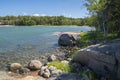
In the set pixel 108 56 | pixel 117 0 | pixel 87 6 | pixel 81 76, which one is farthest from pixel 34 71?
pixel 87 6

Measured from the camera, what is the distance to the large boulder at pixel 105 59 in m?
14.5

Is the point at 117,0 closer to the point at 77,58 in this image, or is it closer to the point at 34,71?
the point at 77,58

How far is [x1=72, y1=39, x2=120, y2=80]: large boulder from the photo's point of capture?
14.5m

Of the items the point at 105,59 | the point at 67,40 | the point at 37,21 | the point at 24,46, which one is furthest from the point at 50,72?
the point at 37,21

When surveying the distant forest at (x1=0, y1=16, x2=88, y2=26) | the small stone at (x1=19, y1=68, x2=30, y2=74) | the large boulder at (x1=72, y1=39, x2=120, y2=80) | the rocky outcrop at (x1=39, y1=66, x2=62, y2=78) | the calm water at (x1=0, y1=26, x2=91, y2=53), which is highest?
the distant forest at (x1=0, y1=16, x2=88, y2=26)

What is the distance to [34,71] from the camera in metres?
19.0

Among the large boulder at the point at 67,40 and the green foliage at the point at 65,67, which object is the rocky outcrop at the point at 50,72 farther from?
the large boulder at the point at 67,40

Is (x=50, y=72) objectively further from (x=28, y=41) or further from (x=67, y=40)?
(x=28, y=41)

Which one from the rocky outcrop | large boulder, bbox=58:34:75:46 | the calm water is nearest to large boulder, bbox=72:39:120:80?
the rocky outcrop

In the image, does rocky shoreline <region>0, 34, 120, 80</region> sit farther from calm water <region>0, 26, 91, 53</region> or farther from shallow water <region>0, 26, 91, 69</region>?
calm water <region>0, 26, 91, 53</region>

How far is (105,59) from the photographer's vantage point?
15.1 m

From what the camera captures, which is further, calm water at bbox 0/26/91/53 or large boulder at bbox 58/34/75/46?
large boulder at bbox 58/34/75/46

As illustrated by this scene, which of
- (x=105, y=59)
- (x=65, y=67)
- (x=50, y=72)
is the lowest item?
(x=50, y=72)

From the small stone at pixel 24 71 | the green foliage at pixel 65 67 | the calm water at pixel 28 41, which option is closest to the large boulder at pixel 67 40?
the calm water at pixel 28 41
